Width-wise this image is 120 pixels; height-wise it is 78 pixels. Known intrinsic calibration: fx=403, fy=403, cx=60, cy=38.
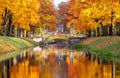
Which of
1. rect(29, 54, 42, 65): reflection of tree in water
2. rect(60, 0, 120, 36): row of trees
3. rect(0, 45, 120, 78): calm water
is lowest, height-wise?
rect(29, 54, 42, 65): reflection of tree in water

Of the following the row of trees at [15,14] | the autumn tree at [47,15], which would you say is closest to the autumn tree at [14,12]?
the row of trees at [15,14]

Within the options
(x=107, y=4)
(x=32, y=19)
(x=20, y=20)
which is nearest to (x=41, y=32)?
(x=32, y=19)

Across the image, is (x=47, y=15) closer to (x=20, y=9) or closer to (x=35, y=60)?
(x=20, y=9)

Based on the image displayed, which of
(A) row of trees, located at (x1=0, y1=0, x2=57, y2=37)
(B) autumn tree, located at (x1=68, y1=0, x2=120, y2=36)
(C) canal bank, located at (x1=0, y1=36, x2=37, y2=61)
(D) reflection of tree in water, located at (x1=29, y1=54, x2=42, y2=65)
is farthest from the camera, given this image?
(A) row of trees, located at (x1=0, y1=0, x2=57, y2=37)

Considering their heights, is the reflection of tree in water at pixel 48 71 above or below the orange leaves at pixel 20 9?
below

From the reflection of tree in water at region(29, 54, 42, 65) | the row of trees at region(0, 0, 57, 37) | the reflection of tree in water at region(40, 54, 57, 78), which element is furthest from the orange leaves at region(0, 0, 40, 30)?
the reflection of tree in water at region(40, 54, 57, 78)

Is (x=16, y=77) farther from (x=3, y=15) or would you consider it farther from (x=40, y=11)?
(x=40, y=11)

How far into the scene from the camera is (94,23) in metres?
68.4

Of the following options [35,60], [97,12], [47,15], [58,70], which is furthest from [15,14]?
[58,70]

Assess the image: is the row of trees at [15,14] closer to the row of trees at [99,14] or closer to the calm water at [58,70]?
the row of trees at [99,14]

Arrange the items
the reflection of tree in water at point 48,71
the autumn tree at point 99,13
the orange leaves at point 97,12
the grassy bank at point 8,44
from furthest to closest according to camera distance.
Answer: the autumn tree at point 99,13
the orange leaves at point 97,12
the grassy bank at point 8,44
the reflection of tree in water at point 48,71

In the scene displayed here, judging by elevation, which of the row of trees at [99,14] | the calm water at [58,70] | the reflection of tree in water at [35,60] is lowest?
the reflection of tree in water at [35,60]

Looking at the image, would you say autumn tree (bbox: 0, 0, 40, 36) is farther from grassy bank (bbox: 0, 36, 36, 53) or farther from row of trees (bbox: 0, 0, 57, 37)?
grassy bank (bbox: 0, 36, 36, 53)

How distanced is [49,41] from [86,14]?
3988cm
